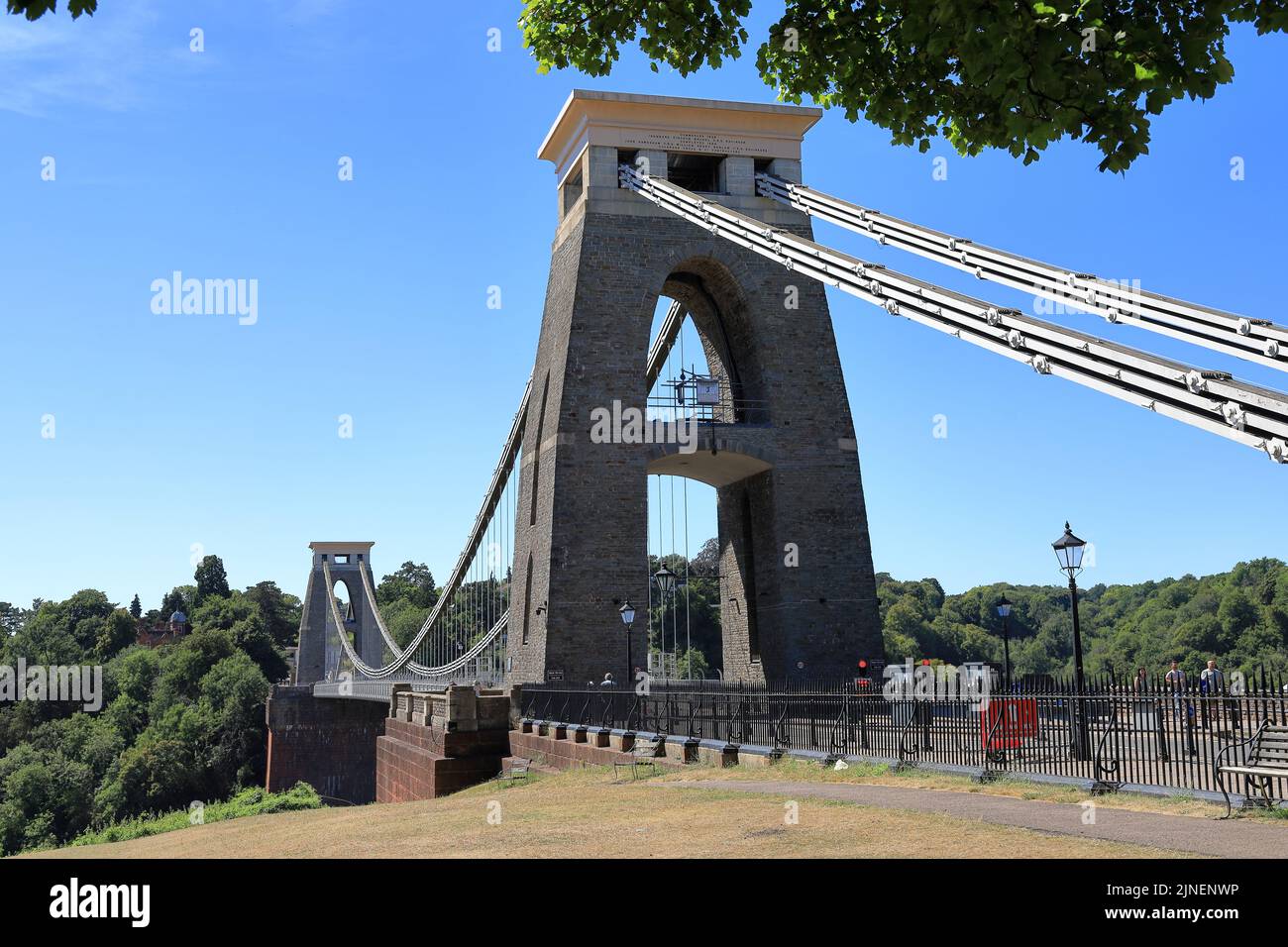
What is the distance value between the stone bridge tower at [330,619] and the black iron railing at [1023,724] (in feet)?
185

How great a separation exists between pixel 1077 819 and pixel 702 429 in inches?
830

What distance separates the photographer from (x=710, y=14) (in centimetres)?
876

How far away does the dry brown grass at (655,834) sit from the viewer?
7570 mm

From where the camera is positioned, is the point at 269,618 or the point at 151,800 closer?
the point at 151,800

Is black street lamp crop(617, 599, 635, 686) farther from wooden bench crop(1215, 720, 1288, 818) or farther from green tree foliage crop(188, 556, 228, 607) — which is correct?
green tree foliage crop(188, 556, 228, 607)

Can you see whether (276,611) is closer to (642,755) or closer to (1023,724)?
(642,755)

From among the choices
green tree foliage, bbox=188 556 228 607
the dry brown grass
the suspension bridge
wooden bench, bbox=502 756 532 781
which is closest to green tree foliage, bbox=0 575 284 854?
green tree foliage, bbox=188 556 228 607

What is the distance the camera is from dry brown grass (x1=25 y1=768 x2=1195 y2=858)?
757cm

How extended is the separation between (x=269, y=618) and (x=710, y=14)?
394 feet

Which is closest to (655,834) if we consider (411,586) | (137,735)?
(137,735)

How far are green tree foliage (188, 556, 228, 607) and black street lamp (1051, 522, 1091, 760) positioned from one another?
12433 centimetres

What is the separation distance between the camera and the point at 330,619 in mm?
80312
